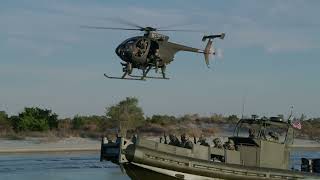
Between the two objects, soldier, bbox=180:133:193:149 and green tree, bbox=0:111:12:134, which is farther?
green tree, bbox=0:111:12:134

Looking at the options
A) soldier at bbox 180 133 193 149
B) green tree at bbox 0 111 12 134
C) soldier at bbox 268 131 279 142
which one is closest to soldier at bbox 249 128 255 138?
soldier at bbox 268 131 279 142

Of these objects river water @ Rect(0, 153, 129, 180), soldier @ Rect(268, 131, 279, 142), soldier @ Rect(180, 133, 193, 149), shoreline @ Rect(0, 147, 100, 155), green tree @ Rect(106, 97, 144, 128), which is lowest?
river water @ Rect(0, 153, 129, 180)

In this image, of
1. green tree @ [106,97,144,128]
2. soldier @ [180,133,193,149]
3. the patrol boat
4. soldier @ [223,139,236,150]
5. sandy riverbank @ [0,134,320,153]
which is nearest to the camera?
the patrol boat

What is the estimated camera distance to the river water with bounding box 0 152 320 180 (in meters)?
39.1

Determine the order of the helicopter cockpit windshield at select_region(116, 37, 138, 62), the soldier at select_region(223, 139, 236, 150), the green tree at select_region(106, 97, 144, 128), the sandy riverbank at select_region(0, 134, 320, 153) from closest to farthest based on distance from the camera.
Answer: the soldier at select_region(223, 139, 236, 150) → the helicopter cockpit windshield at select_region(116, 37, 138, 62) → the sandy riverbank at select_region(0, 134, 320, 153) → the green tree at select_region(106, 97, 144, 128)

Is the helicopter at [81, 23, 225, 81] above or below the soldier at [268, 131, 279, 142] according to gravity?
above

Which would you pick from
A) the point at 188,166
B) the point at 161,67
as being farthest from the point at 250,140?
the point at 161,67

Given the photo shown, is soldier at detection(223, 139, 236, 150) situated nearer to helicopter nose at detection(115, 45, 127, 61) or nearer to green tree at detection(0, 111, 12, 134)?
helicopter nose at detection(115, 45, 127, 61)

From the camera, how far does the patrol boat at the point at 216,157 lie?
27359 millimetres

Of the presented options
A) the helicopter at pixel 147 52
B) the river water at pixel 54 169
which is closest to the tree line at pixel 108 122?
the river water at pixel 54 169

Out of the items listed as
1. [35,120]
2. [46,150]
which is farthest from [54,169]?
[35,120]

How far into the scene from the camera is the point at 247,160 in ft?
98.4

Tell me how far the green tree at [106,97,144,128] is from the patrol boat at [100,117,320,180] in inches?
1966

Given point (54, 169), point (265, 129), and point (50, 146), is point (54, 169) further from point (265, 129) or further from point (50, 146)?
point (50, 146)
